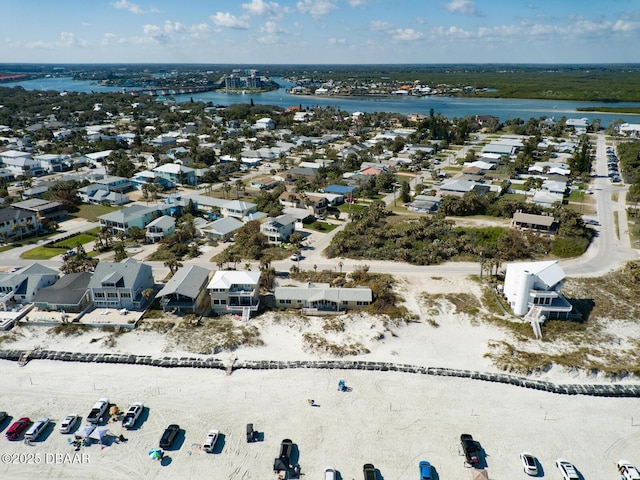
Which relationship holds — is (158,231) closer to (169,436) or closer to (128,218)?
(128,218)

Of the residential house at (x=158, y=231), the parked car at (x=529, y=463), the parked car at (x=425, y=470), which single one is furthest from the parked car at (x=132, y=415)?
the residential house at (x=158, y=231)

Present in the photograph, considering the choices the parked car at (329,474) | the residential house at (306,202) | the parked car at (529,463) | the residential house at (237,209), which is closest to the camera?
the parked car at (329,474)

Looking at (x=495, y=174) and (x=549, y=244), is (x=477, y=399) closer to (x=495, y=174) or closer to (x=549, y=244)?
(x=549, y=244)

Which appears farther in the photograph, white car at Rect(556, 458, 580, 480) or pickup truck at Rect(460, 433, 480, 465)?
pickup truck at Rect(460, 433, 480, 465)

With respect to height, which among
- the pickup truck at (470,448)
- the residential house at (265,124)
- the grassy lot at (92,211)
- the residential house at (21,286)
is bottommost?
the pickup truck at (470,448)

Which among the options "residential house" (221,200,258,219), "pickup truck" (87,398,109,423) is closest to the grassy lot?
"residential house" (221,200,258,219)

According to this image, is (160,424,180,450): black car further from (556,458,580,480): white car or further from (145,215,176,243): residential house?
(145,215,176,243): residential house

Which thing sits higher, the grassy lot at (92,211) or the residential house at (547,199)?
the residential house at (547,199)

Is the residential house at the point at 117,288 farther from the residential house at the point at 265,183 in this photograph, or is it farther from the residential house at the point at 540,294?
the residential house at the point at 265,183
